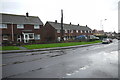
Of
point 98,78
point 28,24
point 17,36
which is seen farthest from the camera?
point 28,24

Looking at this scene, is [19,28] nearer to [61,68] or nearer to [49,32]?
[49,32]

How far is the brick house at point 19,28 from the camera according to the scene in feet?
93.0

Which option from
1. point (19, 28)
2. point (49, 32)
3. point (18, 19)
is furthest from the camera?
point (49, 32)

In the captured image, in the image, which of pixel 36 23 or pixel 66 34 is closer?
pixel 36 23

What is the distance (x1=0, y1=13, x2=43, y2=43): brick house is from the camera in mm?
28359

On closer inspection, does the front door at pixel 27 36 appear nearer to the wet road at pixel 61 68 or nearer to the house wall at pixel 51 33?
the house wall at pixel 51 33

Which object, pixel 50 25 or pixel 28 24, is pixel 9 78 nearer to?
pixel 28 24

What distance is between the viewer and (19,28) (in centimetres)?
3058

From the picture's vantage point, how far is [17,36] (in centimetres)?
3005

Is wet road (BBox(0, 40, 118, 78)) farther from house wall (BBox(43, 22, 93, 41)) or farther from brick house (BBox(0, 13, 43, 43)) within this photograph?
house wall (BBox(43, 22, 93, 41))

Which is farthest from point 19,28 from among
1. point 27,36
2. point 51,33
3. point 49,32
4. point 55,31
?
point 49,32

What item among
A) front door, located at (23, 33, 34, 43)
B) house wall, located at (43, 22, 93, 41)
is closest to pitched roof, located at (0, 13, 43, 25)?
front door, located at (23, 33, 34, 43)

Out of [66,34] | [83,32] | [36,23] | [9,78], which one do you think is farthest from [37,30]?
Result: [83,32]

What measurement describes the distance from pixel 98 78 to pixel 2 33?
28.1 metres
